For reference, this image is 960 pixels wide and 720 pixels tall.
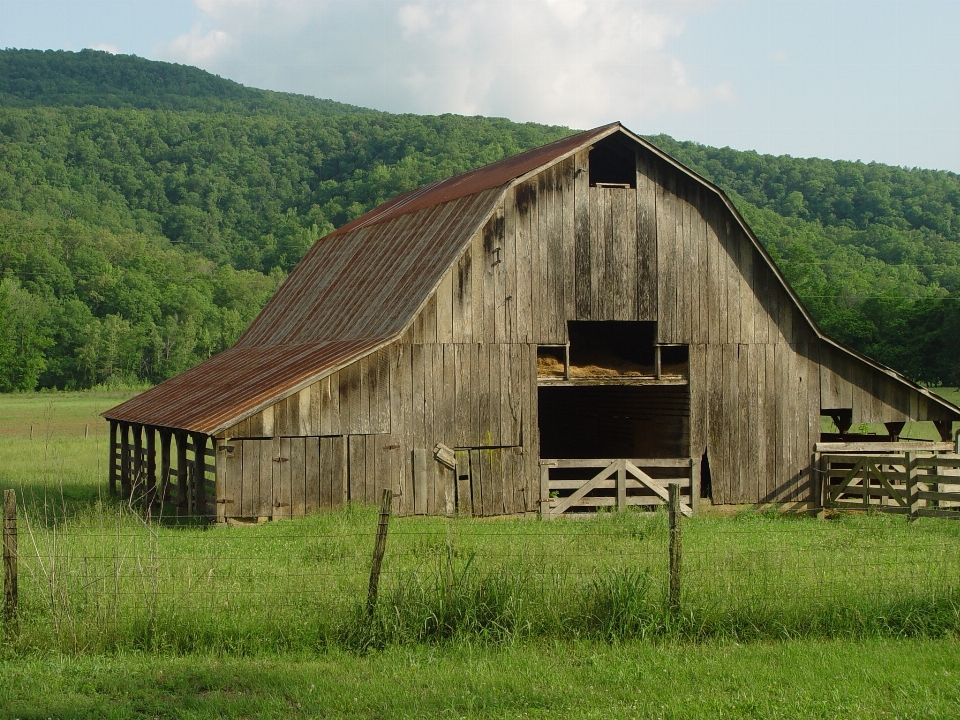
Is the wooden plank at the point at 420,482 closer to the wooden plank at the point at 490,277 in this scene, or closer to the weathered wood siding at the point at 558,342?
the weathered wood siding at the point at 558,342

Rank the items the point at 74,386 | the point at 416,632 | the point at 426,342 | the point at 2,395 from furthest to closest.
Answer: the point at 74,386, the point at 2,395, the point at 426,342, the point at 416,632

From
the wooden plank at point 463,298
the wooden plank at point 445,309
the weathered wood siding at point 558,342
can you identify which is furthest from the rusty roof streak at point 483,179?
the wooden plank at point 445,309

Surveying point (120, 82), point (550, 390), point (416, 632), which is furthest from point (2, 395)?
point (120, 82)

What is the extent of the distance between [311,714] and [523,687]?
165 centimetres

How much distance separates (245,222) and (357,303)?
97680 millimetres

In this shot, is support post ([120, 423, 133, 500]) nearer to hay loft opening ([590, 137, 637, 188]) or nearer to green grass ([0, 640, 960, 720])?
hay loft opening ([590, 137, 637, 188])

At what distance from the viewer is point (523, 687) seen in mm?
→ 8930

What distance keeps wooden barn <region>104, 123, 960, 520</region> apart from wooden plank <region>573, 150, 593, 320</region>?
0.14 feet

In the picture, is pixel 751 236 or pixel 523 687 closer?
pixel 523 687

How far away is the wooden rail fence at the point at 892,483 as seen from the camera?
808 inches

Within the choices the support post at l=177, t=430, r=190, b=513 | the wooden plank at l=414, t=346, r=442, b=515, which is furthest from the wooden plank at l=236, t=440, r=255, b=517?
the wooden plank at l=414, t=346, r=442, b=515

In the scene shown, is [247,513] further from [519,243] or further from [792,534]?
[792,534]

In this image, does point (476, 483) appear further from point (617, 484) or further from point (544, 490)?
point (617, 484)

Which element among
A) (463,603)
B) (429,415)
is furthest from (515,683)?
(429,415)
